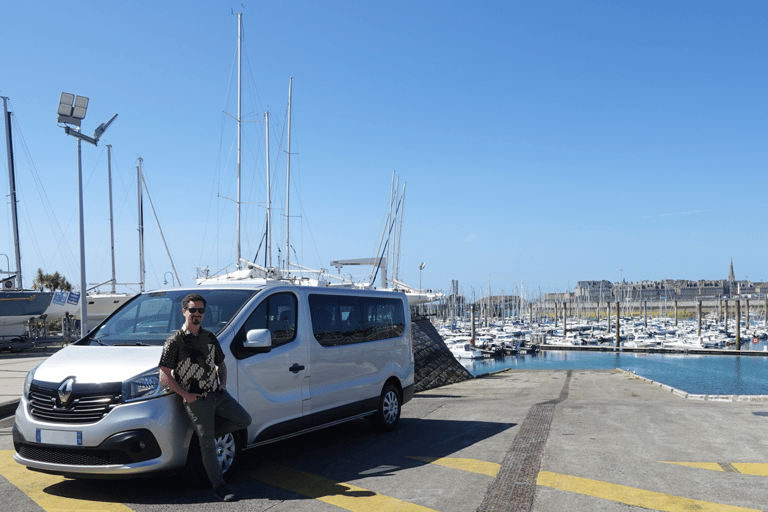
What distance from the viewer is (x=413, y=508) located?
5.53 m

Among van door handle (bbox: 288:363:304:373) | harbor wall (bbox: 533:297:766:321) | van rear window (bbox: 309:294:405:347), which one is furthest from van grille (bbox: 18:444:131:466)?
harbor wall (bbox: 533:297:766:321)

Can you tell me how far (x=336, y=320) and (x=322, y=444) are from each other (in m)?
1.74

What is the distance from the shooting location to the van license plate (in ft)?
18.4

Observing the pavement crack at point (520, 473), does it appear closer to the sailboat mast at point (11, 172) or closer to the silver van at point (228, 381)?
the silver van at point (228, 381)

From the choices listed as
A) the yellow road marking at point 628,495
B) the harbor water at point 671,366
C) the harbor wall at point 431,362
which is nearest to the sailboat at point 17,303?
the harbor wall at point 431,362

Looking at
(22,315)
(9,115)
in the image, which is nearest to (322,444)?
(22,315)

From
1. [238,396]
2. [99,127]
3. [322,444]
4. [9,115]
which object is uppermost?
[9,115]

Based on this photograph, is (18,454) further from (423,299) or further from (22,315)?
(423,299)

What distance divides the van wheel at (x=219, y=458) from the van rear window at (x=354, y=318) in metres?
1.82

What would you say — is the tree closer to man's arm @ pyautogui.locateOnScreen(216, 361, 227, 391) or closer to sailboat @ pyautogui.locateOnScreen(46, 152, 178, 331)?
sailboat @ pyautogui.locateOnScreen(46, 152, 178, 331)

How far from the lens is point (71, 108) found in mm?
15523

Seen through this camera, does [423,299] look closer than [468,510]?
No

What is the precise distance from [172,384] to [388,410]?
176 inches

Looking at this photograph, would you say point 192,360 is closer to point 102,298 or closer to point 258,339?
point 258,339
